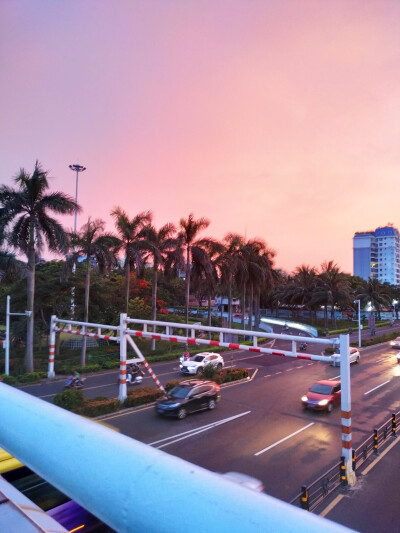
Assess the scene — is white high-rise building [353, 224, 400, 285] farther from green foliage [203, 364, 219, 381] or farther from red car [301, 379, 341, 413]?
red car [301, 379, 341, 413]

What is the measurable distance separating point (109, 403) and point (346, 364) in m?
10.4

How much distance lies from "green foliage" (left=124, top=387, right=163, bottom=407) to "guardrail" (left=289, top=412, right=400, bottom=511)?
9.17 meters

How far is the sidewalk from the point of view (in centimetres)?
845

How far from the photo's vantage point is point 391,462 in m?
12.0

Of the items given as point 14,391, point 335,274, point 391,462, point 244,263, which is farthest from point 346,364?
point 335,274

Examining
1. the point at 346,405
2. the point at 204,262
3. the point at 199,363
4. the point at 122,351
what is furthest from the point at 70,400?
the point at 204,262

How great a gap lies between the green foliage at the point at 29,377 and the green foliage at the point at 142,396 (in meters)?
6.79

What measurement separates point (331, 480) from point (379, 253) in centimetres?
17022

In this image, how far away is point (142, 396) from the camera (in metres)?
17.6

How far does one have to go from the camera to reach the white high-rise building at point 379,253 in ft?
522

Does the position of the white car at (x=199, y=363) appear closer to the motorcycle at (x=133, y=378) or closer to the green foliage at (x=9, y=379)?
the motorcycle at (x=133, y=378)

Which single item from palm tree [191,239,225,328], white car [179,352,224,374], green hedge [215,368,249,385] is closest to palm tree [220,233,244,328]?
palm tree [191,239,225,328]

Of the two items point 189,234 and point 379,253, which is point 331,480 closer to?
point 189,234

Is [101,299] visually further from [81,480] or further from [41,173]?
[81,480]
